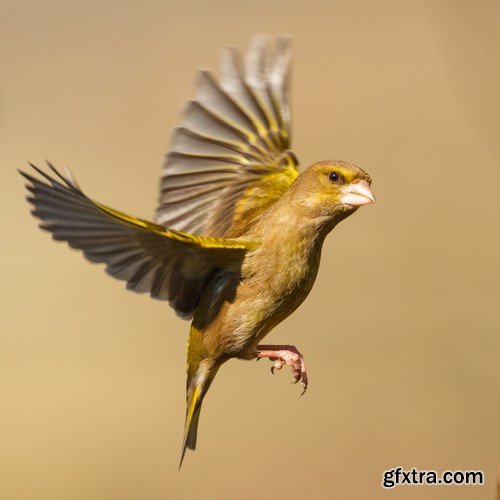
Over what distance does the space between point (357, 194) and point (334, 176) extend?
0.10 m

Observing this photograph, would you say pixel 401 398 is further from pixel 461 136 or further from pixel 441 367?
pixel 461 136

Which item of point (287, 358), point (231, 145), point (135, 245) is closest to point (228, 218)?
point (231, 145)

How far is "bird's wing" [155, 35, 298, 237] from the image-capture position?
369cm

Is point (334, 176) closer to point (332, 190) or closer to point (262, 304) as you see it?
point (332, 190)

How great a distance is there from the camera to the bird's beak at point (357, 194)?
315cm

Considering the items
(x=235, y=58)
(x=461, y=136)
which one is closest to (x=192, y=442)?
(x=235, y=58)

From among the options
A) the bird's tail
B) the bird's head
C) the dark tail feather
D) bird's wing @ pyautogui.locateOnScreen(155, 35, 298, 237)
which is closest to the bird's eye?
the bird's head

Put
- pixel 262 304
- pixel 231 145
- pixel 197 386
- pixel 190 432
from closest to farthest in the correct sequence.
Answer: pixel 262 304 → pixel 197 386 → pixel 190 432 → pixel 231 145

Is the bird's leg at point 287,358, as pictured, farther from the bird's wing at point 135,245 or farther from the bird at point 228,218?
the bird's wing at point 135,245

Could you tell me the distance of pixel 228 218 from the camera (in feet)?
12.0

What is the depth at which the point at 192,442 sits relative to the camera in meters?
3.62

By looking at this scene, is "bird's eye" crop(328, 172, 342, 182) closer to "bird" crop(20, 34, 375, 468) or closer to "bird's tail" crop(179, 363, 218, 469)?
"bird" crop(20, 34, 375, 468)

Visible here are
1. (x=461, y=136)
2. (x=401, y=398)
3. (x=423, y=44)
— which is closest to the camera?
(x=401, y=398)

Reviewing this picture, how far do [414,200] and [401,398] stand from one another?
8.58 feet
